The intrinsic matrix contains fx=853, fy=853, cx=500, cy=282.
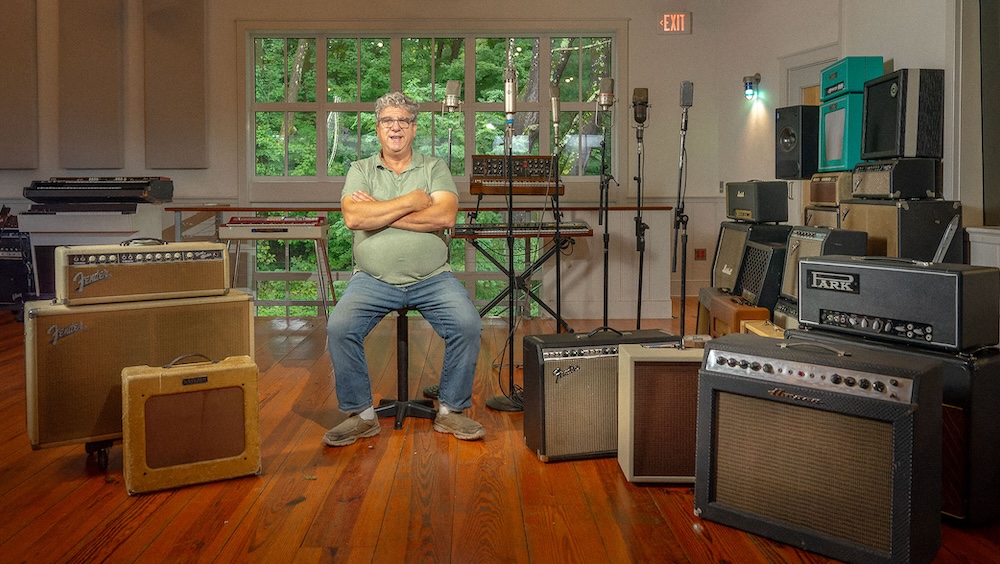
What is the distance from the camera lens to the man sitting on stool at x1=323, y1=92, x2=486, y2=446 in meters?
3.33

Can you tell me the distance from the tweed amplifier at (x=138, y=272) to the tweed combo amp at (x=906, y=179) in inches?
109

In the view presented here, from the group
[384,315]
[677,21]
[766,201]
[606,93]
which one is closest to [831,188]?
[766,201]

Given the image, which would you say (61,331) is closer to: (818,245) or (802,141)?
(818,245)

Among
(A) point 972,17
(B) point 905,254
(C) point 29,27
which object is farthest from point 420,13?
(B) point 905,254

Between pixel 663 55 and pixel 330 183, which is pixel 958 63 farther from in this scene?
pixel 330 183

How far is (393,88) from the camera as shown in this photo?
7898mm

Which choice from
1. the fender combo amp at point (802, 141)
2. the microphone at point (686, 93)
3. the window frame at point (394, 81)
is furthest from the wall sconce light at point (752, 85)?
the microphone at point (686, 93)

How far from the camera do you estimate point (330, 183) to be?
7961 mm

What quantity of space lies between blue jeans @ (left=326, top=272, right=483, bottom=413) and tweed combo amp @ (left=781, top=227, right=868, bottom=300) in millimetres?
1300

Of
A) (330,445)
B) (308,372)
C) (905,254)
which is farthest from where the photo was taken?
(308,372)

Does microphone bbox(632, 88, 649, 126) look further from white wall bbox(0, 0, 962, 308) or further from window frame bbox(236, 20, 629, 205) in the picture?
window frame bbox(236, 20, 629, 205)

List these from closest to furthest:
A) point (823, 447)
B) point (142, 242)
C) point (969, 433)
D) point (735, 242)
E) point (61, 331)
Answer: point (823, 447)
point (969, 433)
point (61, 331)
point (142, 242)
point (735, 242)

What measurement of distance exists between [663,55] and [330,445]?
579cm

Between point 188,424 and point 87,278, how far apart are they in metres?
0.67
